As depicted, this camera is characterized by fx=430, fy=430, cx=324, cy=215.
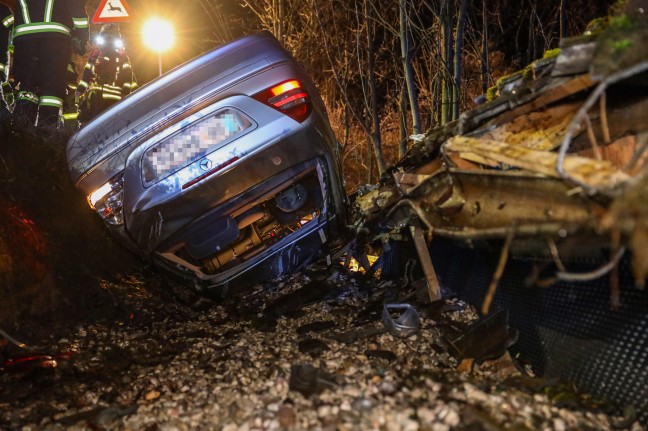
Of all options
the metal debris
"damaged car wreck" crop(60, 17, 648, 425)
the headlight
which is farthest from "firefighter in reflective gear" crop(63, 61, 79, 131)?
the metal debris

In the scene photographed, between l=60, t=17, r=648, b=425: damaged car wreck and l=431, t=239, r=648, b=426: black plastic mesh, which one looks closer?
l=60, t=17, r=648, b=425: damaged car wreck

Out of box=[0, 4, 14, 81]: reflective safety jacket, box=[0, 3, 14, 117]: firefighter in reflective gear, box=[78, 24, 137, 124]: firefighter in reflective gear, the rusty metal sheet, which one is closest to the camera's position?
the rusty metal sheet

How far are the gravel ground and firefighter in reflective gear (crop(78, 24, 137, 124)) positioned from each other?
454 cm

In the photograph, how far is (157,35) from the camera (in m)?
9.55

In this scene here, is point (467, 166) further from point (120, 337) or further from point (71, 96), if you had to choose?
point (71, 96)

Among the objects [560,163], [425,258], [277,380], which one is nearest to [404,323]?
[425,258]

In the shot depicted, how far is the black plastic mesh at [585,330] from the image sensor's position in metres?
2.12

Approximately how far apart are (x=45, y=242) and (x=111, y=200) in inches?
39.2

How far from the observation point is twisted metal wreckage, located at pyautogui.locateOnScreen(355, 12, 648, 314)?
157 centimetres

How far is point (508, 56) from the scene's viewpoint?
1202 centimetres

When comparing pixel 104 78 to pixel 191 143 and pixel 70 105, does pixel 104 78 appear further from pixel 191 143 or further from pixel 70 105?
pixel 191 143

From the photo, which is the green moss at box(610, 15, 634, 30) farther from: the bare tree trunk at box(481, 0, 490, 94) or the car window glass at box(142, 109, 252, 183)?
the bare tree trunk at box(481, 0, 490, 94)

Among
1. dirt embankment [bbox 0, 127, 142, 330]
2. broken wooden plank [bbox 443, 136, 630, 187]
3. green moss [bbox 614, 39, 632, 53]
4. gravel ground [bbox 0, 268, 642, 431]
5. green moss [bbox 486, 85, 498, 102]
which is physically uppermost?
green moss [bbox 614, 39, 632, 53]

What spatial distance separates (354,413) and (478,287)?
1.70 metres
